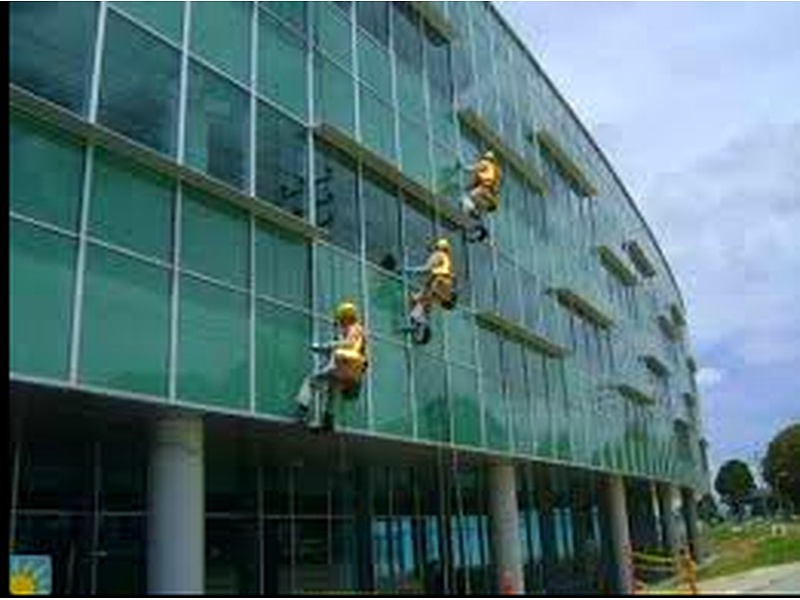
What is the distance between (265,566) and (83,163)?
33.1 ft

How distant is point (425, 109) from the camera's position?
27078 mm

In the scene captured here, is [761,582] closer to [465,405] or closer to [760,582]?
[760,582]

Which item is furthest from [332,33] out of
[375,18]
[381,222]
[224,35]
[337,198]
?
[224,35]

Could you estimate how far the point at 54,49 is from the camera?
15039 mm

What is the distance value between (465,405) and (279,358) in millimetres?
7976

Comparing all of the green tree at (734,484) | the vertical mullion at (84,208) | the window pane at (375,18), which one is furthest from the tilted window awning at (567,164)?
the green tree at (734,484)

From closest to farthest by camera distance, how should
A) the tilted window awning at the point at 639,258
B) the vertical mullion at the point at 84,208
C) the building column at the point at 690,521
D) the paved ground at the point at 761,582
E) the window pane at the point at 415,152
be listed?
1. the vertical mullion at the point at 84,208
2. the window pane at the point at 415,152
3. the paved ground at the point at 761,582
4. the tilted window awning at the point at 639,258
5. the building column at the point at 690,521

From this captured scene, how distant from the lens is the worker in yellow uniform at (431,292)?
77.2ft

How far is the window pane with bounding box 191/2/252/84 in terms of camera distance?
18172mm

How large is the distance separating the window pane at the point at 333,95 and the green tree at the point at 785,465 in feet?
372

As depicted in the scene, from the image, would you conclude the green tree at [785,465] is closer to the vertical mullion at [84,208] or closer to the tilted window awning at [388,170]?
the tilted window awning at [388,170]

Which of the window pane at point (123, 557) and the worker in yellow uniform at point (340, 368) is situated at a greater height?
the worker in yellow uniform at point (340, 368)

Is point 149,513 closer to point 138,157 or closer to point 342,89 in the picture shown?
point 138,157

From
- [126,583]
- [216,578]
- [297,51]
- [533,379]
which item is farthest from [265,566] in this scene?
[533,379]
